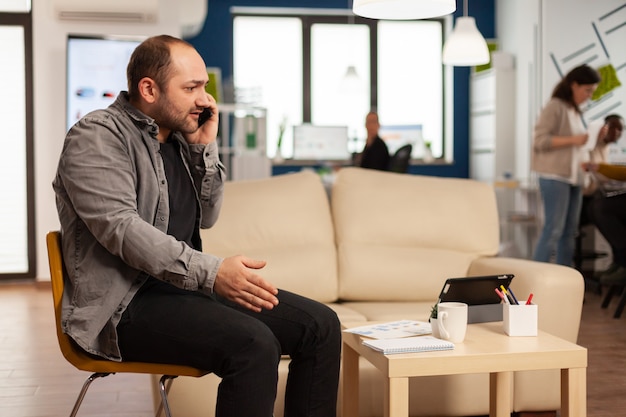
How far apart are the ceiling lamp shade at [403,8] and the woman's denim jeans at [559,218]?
2.97 meters

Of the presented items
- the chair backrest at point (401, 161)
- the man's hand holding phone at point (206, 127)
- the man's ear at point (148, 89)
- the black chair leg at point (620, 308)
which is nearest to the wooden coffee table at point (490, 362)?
the man's hand holding phone at point (206, 127)

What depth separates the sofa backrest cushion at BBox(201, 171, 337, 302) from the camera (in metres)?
3.21

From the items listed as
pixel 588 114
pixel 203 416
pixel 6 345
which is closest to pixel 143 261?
pixel 203 416

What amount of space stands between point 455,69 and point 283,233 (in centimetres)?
756

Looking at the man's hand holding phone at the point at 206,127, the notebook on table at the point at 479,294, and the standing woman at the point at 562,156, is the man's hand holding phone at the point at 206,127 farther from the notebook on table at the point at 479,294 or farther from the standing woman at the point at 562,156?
the standing woman at the point at 562,156

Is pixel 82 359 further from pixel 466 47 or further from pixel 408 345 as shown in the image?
pixel 466 47

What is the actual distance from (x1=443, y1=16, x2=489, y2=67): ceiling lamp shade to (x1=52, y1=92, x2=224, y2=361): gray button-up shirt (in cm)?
438

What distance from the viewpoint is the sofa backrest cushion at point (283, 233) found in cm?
321

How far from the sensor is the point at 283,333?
215 cm

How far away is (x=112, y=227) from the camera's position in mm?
1890

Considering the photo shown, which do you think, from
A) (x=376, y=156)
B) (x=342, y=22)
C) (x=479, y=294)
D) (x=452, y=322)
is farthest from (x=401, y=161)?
(x=452, y=322)

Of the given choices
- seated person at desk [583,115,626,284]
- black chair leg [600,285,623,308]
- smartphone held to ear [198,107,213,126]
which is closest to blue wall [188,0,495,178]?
seated person at desk [583,115,626,284]

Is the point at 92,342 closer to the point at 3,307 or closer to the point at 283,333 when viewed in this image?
the point at 283,333

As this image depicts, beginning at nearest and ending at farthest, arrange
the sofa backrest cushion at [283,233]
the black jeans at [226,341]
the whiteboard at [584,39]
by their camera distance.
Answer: the black jeans at [226,341], the sofa backrest cushion at [283,233], the whiteboard at [584,39]
